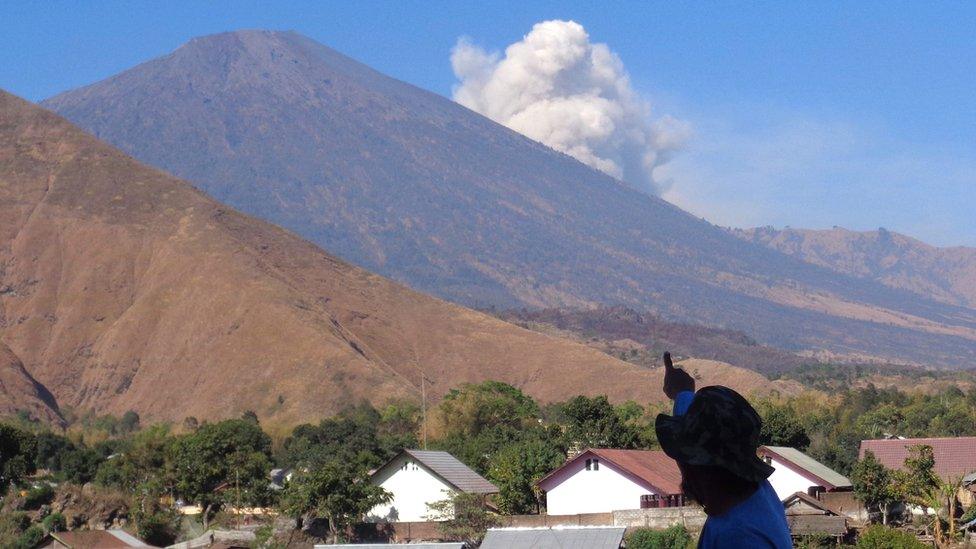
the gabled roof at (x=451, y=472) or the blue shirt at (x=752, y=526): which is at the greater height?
the blue shirt at (x=752, y=526)

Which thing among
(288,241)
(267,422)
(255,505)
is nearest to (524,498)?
(255,505)

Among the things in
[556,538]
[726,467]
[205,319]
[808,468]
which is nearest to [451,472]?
[808,468]

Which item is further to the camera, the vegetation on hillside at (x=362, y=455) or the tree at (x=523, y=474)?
the tree at (x=523, y=474)

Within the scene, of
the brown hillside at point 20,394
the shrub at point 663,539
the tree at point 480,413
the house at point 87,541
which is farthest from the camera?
the brown hillside at point 20,394

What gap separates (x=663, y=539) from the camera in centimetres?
3747

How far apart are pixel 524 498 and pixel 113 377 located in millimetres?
92429

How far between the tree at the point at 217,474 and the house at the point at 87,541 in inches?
207

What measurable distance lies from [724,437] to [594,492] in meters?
41.5

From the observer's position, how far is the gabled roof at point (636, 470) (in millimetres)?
42969

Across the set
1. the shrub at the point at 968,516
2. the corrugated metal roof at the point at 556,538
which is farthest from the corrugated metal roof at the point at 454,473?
the shrub at the point at 968,516

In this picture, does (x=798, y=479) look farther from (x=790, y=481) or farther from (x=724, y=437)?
(x=724, y=437)

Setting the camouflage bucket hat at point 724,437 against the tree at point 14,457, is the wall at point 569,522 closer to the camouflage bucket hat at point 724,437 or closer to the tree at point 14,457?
the tree at point 14,457

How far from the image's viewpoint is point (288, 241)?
156 m

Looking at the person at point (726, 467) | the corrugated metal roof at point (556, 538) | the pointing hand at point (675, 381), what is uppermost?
the pointing hand at point (675, 381)
